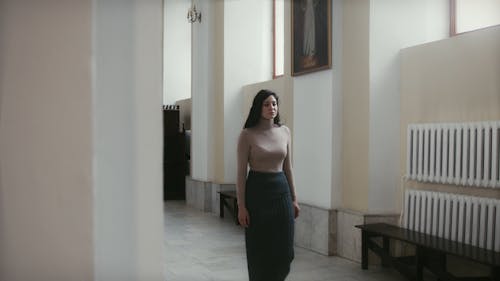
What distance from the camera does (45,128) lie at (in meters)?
0.94

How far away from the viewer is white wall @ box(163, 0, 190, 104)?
579 inches

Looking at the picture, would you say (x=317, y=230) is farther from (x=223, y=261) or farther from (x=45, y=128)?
(x=45, y=128)

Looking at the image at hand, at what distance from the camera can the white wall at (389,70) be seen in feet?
19.3

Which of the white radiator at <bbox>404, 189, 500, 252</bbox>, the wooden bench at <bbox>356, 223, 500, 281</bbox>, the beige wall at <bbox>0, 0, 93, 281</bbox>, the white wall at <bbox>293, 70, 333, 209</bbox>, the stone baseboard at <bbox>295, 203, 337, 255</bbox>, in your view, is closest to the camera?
the beige wall at <bbox>0, 0, 93, 281</bbox>

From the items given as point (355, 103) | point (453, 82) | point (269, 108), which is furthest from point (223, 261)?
point (453, 82)

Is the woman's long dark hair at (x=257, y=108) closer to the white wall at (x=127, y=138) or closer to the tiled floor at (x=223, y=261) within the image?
the tiled floor at (x=223, y=261)

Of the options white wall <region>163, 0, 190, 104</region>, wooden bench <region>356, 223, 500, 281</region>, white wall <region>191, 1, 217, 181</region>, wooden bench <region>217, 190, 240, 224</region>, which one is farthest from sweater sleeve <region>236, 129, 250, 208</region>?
white wall <region>163, 0, 190, 104</region>

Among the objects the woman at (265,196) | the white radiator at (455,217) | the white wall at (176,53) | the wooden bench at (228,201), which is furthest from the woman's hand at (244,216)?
the white wall at (176,53)

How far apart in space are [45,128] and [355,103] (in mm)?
5513

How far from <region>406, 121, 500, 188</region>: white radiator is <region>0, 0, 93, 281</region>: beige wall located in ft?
14.3

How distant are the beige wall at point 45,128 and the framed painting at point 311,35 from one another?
18.6 feet

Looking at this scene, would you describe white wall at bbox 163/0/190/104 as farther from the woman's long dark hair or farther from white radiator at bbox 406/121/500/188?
the woman's long dark hair

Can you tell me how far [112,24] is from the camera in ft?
3.22

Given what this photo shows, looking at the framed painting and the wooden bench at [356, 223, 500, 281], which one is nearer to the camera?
the wooden bench at [356, 223, 500, 281]
